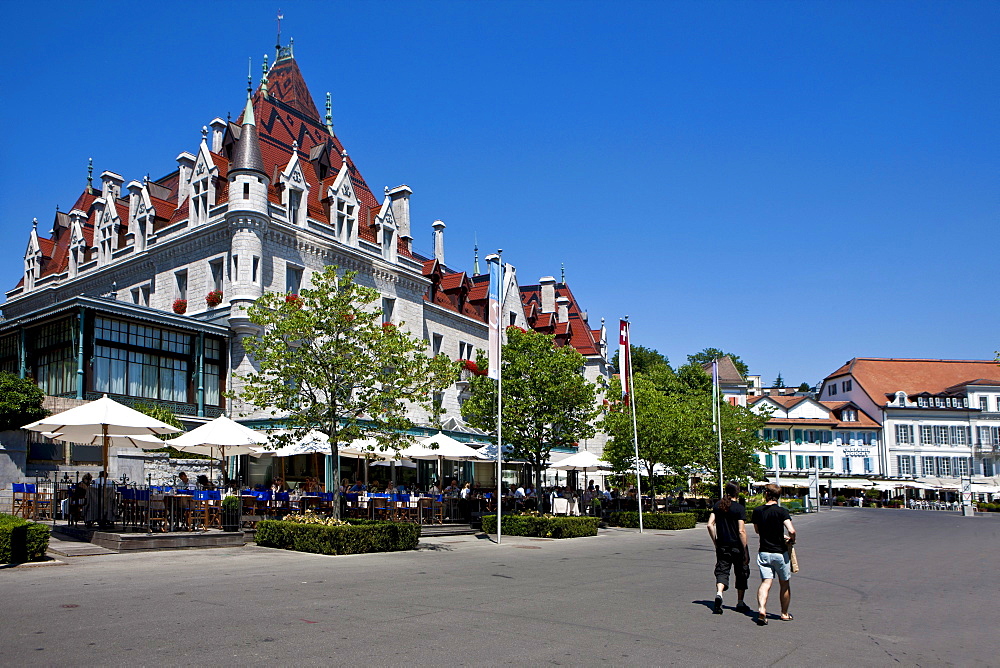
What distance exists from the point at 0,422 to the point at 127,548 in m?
8.46

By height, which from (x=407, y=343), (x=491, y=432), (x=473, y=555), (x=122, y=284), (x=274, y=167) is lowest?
(x=473, y=555)

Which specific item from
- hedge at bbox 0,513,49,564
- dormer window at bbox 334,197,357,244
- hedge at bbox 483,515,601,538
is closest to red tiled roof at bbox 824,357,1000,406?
dormer window at bbox 334,197,357,244

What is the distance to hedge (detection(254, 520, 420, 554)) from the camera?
64.0 ft

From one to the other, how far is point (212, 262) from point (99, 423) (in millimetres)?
20143

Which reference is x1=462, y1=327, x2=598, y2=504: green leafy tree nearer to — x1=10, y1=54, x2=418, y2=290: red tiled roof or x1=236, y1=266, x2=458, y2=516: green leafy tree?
x1=236, y1=266, x2=458, y2=516: green leafy tree

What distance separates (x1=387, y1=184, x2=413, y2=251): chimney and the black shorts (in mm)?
37067

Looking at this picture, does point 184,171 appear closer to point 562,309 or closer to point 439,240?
point 439,240

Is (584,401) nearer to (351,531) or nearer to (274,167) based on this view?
(351,531)

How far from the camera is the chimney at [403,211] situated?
4681cm

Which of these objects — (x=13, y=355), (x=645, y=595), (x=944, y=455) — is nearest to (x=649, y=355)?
(x=944, y=455)

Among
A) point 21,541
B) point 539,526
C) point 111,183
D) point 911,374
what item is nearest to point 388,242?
point 111,183

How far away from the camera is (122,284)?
42844 millimetres

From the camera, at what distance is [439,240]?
5169cm

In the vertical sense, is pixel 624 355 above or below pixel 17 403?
above
